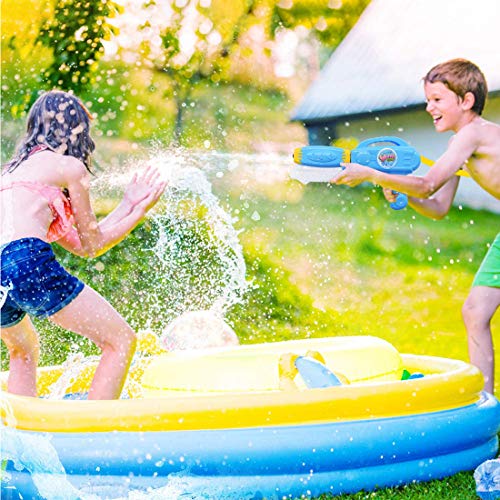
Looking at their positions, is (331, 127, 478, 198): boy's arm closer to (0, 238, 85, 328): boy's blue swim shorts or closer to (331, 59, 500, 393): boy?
(331, 59, 500, 393): boy

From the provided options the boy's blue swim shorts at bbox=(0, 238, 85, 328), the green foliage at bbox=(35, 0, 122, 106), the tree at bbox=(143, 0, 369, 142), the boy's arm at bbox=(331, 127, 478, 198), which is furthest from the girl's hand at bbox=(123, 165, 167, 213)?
the tree at bbox=(143, 0, 369, 142)

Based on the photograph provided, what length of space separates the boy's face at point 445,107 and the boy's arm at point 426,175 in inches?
4.0

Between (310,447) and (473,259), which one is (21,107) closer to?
(473,259)

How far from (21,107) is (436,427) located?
5847 mm

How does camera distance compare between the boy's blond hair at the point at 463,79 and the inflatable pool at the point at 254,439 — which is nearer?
the inflatable pool at the point at 254,439

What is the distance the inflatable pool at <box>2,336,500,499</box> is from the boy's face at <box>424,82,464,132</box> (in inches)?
40.5

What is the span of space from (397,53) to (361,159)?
7932mm

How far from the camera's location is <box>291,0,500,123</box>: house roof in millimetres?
9695

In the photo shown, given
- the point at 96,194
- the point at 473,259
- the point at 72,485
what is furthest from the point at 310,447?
the point at 473,259

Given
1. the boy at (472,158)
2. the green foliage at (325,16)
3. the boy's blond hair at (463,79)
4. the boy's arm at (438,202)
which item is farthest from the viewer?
the green foliage at (325,16)

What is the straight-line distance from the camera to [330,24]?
10945 mm

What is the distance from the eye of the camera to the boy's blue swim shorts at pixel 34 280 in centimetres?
299

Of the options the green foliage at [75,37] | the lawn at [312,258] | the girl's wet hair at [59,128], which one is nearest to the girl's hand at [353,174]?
the girl's wet hair at [59,128]

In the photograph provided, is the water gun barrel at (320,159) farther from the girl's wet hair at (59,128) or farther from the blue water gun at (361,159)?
the girl's wet hair at (59,128)
